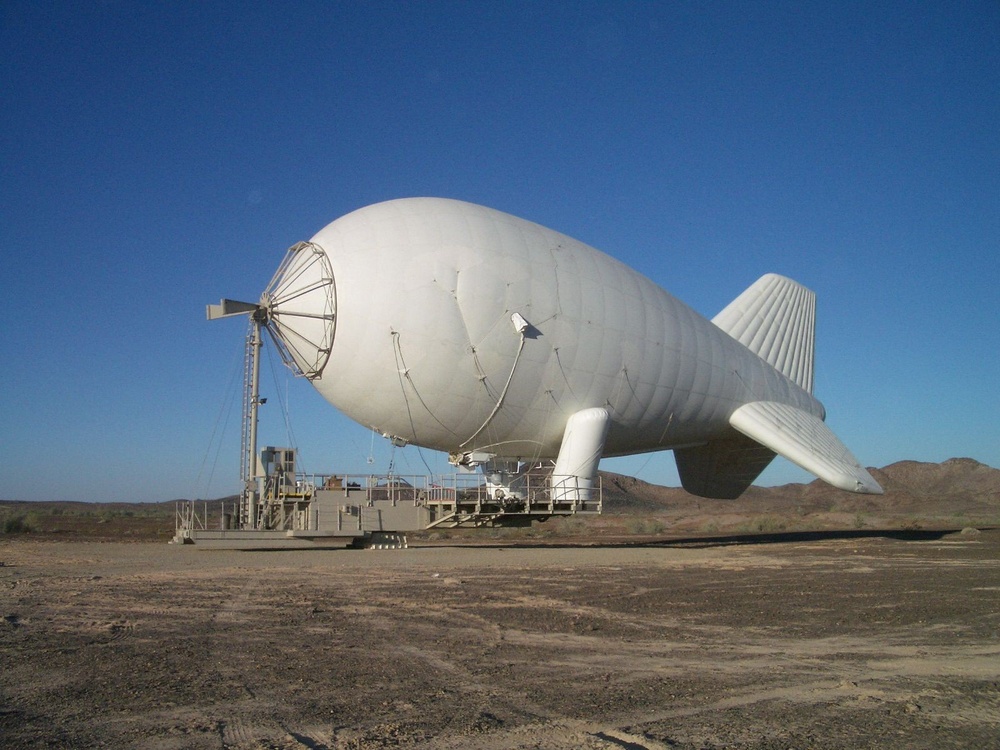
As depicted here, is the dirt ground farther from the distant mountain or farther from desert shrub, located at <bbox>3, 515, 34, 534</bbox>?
the distant mountain

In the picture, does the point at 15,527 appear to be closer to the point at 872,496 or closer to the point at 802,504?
the point at 872,496

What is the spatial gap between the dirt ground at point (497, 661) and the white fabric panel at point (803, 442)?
9.57 meters

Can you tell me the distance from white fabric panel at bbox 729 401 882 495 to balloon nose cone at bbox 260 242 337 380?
13701 mm

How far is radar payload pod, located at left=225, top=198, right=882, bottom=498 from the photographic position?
63.0 ft

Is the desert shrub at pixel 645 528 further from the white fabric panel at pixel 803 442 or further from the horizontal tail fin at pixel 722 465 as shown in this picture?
the white fabric panel at pixel 803 442

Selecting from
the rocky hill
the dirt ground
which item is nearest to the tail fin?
the dirt ground

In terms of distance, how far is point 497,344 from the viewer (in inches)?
779

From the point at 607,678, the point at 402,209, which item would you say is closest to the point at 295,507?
the point at 402,209

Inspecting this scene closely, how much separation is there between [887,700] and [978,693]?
828 millimetres

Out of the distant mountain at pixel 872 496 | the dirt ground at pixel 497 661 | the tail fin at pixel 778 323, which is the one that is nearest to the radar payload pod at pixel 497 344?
the tail fin at pixel 778 323

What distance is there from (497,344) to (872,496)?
212ft

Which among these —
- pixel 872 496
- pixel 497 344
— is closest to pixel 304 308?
pixel 497 344

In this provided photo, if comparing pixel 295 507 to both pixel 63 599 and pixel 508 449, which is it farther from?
pixel 63 599

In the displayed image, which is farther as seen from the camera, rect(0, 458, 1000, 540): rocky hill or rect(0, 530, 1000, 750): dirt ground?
rect(0, 458, 1000, 540): rocky hill
